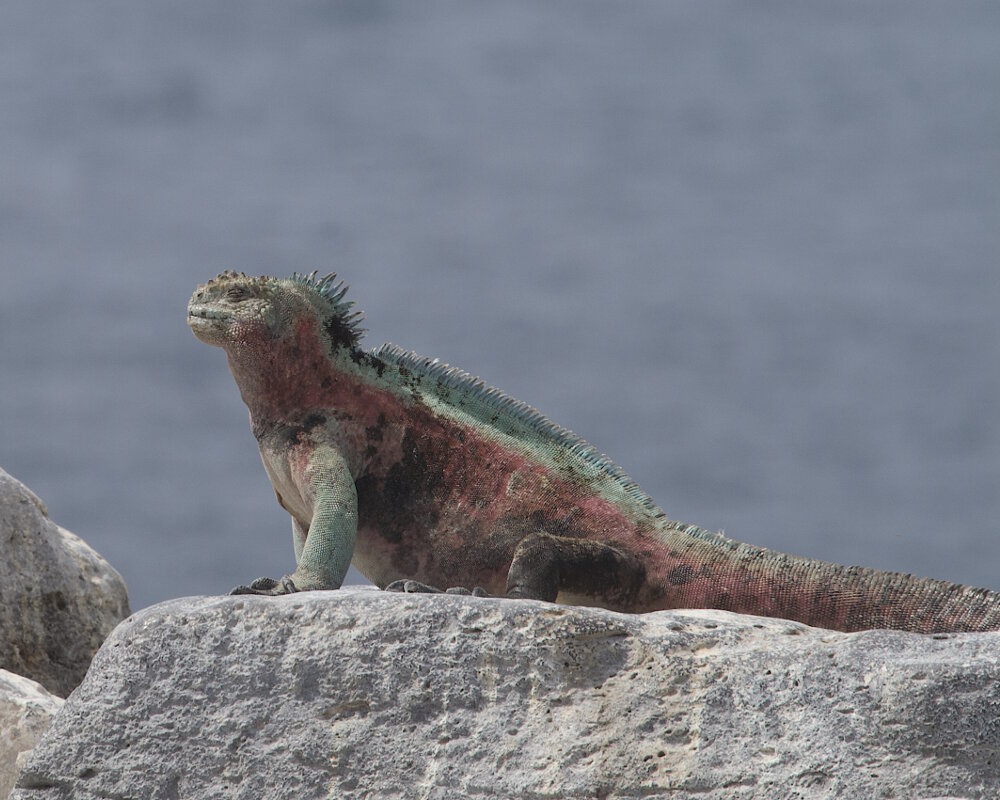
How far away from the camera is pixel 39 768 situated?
22.1ft

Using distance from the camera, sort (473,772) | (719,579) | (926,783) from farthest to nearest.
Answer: (719,579) → (473,772) → (926,783)

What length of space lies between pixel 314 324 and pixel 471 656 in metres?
3.37

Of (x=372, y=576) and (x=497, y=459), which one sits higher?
(x=497, y=459)

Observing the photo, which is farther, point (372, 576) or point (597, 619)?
point (372, 576)

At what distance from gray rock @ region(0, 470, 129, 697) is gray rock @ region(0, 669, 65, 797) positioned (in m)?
1.44

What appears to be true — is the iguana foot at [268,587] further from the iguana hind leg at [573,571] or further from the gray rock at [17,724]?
the gray rock at [17,724]

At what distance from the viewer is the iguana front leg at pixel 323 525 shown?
8.13 m

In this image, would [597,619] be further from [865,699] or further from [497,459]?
[497,459]

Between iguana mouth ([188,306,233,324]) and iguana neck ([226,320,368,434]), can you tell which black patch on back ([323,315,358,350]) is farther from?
iguana mouth ([188,306,233,324])

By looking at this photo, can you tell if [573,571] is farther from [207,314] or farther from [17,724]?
[17,724]

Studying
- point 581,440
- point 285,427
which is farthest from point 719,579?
point 285,427

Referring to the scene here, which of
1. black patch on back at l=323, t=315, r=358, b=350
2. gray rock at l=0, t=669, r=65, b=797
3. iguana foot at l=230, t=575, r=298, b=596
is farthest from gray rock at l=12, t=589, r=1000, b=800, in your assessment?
black patch on back at l=323, t=315, r=358, b=350

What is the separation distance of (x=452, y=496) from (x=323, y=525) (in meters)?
0.86

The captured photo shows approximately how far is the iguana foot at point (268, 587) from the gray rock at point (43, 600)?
9.78 ft
